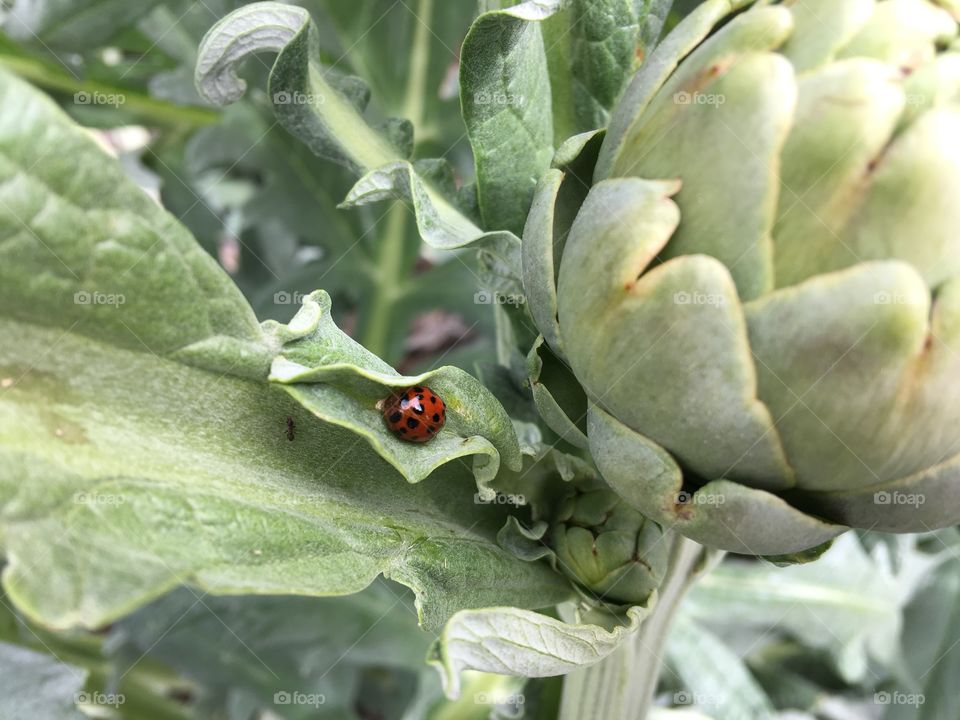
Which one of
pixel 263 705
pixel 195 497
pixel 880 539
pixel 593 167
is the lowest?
pixel 263 705

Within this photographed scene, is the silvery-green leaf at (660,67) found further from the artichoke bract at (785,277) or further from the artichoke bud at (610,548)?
the artichoke bud at (610,548)

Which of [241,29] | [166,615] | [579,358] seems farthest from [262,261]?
[579,358]

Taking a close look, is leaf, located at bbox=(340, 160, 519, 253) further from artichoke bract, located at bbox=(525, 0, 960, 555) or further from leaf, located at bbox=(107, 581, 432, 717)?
leaf, located at bbox=(107, 581, 432, 717)

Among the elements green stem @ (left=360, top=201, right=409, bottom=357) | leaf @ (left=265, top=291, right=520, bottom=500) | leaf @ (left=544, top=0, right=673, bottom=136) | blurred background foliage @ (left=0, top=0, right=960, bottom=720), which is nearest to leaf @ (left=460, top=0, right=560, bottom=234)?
leaf @ (left=544, top=0, right=673, bottom=136)

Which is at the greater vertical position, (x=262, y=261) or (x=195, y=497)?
(x=195, y=497)

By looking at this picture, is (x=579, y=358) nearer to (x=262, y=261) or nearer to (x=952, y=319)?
(x=952, y=319)
